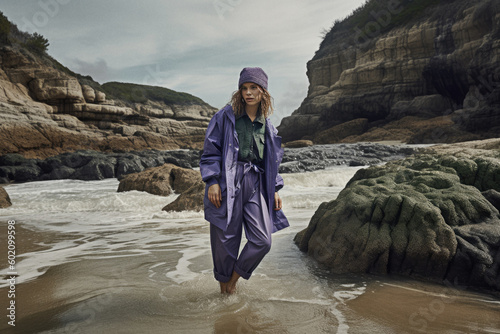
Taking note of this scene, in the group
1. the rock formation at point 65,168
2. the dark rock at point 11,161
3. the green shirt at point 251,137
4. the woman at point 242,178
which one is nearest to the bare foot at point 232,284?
the woman at point 242,178

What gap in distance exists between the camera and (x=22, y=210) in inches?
340

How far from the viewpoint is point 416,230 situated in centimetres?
332

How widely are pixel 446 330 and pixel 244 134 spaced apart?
1.88 metres

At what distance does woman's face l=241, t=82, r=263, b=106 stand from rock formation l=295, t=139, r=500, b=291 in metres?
1.65

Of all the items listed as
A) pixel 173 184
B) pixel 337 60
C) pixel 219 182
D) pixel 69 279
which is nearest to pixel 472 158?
pixel 219 182

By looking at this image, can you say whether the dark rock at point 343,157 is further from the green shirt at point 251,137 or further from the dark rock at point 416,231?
the green shirt at point 251,137

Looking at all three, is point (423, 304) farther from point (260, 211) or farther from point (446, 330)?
point (260, 211)

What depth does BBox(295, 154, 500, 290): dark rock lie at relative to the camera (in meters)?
3.11

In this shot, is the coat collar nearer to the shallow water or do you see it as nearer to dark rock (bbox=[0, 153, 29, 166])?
the shallow water

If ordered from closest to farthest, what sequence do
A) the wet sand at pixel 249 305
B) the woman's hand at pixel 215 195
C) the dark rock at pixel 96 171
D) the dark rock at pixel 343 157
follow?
1. the wet sand at pixel 249 305
2. the woman's hand at pixel 215 195
3. the dark rock at pixel 96 171
4. the dark rock at pixel 343 157

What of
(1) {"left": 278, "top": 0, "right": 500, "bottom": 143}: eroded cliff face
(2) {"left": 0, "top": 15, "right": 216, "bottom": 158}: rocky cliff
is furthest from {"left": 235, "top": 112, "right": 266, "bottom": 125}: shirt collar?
(1) {"left": 278, "top": 0, "right": 500, "bottom": 143}: eroded cliff face

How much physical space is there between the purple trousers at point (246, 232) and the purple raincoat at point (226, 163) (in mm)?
79

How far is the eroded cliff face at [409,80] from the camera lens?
2583 cm

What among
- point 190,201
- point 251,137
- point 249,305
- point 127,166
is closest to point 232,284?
point 249,305
